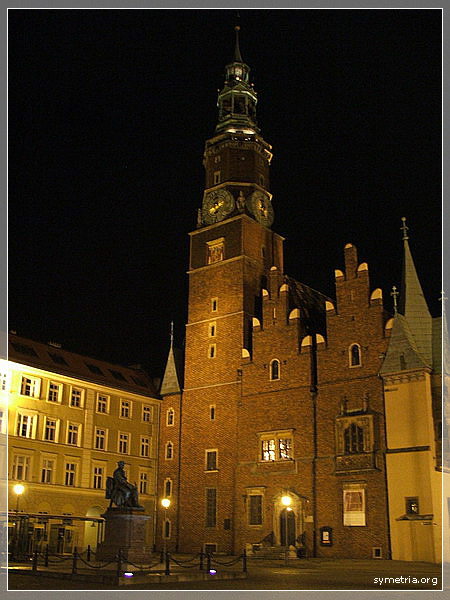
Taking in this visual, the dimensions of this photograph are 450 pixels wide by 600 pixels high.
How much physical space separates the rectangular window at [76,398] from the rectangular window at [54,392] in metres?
1.03

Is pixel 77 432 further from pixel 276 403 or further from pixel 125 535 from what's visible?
pixel 125 535

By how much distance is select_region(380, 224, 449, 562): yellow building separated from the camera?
31.9 meters

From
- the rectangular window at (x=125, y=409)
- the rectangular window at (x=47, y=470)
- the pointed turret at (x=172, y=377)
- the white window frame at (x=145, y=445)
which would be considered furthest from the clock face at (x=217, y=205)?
the rectangular window at (x=47, y=470)

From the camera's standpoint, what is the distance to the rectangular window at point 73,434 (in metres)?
40.8

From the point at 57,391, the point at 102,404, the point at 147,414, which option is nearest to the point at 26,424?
the point at 57,391

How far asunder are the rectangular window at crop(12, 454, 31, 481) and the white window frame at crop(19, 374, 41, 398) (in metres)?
3.31

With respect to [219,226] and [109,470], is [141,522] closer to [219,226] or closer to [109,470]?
[109,470]

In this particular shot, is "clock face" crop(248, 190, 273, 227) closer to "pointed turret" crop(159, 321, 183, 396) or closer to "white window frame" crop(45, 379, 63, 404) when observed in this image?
"pointed turret" crop(159, 321, 183, 396)

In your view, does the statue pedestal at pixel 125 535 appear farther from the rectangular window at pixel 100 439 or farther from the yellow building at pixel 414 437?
the rectangular window at pixel 100 439

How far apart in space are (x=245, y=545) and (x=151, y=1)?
100 ft

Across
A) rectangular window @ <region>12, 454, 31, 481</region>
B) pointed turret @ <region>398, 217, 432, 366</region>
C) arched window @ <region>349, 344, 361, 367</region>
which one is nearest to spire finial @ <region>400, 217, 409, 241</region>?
pointed turret @ <region>398, 217, 432, 366</region>

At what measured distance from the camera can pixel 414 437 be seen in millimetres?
33250

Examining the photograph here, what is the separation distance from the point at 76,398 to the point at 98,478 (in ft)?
16.3

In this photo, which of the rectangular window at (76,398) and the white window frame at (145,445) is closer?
the rectangular window at (76,398)
